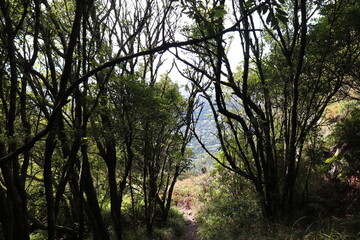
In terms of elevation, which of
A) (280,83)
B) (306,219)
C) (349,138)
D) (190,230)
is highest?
(280,83)

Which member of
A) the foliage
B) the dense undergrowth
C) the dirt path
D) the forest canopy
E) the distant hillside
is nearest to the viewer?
the forest canopy

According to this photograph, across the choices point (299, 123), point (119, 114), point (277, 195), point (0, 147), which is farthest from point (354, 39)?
point (0, 147)

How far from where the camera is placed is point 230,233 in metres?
5.81

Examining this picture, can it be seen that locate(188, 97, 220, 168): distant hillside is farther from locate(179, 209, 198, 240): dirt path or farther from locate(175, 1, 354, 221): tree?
locate(179, 209, 198, 240): dirt path

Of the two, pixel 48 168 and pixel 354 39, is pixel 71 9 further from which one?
pixel 354 39

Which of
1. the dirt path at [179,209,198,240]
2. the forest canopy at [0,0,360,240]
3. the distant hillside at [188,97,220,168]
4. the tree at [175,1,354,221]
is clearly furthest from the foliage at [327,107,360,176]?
the dirt path at [179,209,198,240]

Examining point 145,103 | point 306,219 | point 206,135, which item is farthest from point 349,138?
point 145,103

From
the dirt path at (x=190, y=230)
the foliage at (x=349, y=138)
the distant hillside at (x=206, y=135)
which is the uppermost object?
the distant hillside at (x=206, y=135)

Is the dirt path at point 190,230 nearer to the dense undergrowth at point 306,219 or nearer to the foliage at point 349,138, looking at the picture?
the dense undergrowth at point 306,219

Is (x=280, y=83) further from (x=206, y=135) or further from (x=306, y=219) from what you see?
(x=206, y=135)

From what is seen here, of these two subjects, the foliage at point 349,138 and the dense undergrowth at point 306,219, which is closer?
the dense undergrowth at point 306,219

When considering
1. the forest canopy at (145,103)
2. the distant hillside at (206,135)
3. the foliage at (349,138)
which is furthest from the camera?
the distant hillside at (206,135)

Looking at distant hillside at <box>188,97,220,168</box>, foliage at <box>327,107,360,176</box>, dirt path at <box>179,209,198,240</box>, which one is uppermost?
distant hillside at <box>188,97,220,168</box>

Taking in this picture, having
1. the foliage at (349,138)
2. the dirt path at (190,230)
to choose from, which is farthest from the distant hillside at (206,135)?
the foliage at (349,138)
